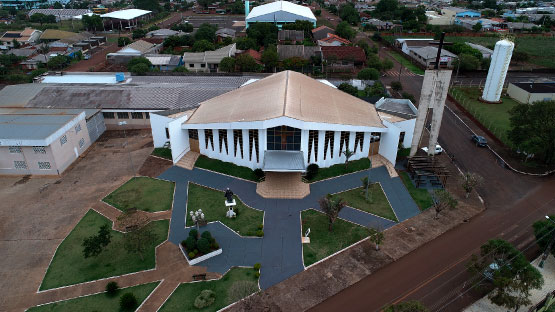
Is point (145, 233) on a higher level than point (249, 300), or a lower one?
higher

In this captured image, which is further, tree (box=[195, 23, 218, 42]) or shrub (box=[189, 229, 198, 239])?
tree (box=[195, 23, 218, 42])

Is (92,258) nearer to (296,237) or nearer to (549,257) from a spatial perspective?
(296,237)

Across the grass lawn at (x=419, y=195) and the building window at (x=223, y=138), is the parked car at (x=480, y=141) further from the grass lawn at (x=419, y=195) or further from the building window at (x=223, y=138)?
the building window at (x=223, y=138)

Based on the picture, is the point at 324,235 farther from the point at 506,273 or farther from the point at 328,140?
the point at 506,273

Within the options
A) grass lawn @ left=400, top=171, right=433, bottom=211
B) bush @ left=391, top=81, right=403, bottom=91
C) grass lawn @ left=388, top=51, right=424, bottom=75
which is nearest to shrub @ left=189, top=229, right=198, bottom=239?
grass lawn @ left=400, top=171, right=433, bottom=211

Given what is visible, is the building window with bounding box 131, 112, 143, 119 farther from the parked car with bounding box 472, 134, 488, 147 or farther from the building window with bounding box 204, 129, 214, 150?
the parked car with bounding box 472, 134, 488, 147

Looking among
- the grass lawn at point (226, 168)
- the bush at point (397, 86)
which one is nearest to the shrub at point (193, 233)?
the grass lawn at point (226, 168)

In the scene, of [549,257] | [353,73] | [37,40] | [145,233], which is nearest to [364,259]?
[549,257]
